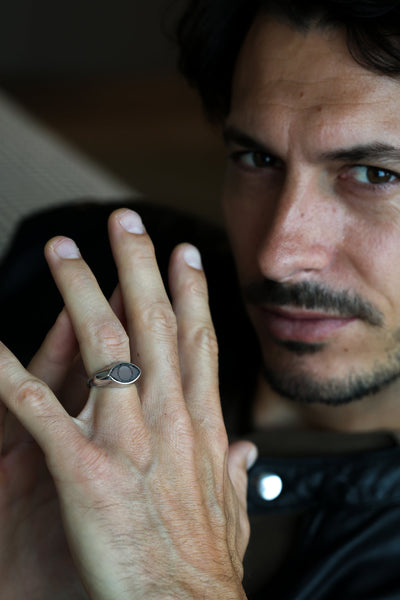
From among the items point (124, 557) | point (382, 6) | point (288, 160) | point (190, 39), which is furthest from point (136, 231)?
point (190, 39)

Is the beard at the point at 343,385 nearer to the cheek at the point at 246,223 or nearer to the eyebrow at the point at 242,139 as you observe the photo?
the cheek at the point at 246,223

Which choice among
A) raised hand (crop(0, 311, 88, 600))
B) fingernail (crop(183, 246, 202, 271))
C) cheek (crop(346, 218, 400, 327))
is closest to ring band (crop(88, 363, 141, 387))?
raised hand (crop(0, 311, 88, 600))

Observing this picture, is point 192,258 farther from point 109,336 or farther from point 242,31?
point 242,31

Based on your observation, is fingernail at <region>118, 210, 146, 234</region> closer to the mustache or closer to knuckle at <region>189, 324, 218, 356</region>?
knuckle at <region>189, 324, 218, 356</region>

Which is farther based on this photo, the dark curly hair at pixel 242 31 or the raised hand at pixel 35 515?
the dark curly hair at pixel 242 31

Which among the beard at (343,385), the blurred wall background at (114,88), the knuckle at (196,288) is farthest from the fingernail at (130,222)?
the blurred wall background at (114,88)

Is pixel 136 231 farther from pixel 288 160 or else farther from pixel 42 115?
pixel 42 115
